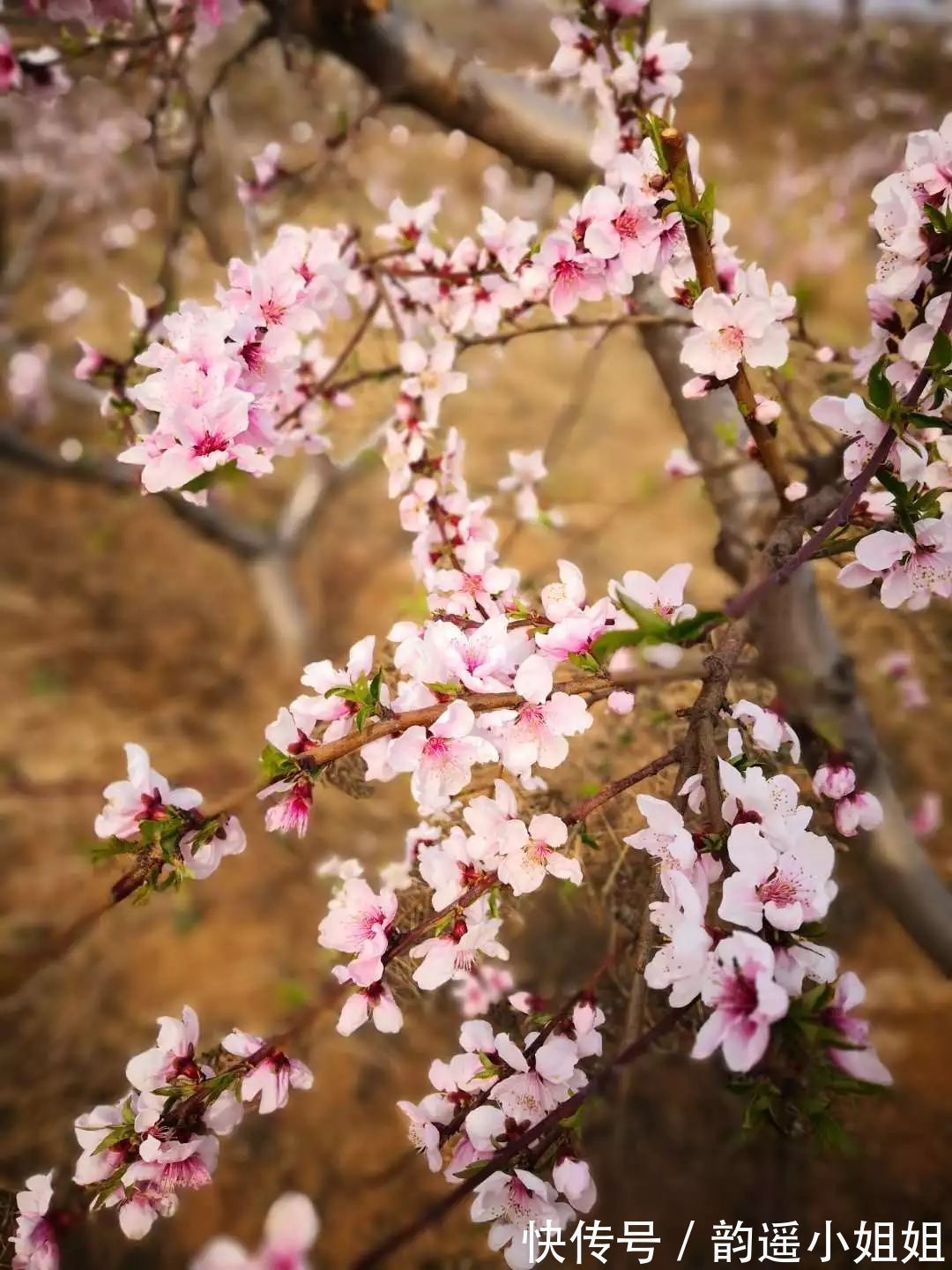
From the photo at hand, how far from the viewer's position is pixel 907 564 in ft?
2.45

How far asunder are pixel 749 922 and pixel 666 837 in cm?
11

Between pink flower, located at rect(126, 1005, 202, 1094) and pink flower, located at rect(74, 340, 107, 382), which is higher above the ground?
Result: pink flower, located at rect(74, 340, 107, 382)

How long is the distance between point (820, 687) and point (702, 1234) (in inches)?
52.8

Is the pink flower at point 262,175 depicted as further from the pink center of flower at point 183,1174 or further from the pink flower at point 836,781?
the pink center of flower at point 183,1174

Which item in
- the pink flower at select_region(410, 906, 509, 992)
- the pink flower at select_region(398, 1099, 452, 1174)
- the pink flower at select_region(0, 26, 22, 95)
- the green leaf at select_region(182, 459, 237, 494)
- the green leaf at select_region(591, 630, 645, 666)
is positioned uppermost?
the pink flower at select_region(0, 26, 22, 95)

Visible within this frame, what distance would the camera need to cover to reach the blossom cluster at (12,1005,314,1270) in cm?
68

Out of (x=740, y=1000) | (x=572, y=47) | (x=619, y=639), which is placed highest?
(x=572, y=47)

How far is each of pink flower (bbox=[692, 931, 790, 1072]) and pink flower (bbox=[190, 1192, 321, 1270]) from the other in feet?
0.91

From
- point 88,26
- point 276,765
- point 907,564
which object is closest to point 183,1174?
point 276,765

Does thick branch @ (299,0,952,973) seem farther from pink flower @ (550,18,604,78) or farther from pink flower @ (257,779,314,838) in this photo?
pink flower @ (257,779,314,838)

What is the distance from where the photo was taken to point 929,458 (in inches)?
36.7

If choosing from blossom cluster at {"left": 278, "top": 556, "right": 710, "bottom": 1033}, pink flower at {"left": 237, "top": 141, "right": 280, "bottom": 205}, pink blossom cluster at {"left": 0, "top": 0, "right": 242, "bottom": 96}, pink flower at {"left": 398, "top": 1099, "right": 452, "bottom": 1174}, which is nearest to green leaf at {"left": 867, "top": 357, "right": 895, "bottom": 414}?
blossom cluster at {"left": 278, "top": 556, "right": 710, "bottom": 1033}

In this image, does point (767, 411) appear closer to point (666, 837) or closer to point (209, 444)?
point (666, 837)

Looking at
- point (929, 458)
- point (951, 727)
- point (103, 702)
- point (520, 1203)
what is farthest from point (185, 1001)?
point (951, 727)
